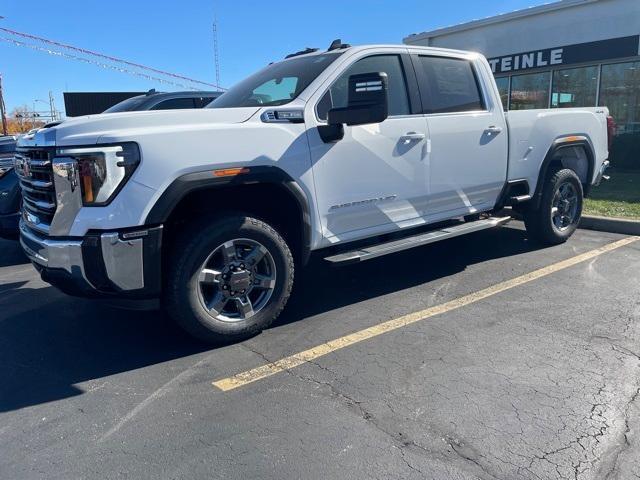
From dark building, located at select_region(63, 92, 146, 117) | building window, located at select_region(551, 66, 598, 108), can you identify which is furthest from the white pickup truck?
dark building, located at select_region(63, 92, 146, 117)

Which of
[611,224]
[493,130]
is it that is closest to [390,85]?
[493,130]

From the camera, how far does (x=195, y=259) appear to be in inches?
144

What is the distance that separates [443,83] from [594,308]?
2435mm

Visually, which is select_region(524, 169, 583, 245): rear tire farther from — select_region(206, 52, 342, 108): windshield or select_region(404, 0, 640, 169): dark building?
select_region(404, 0, 640, 169): dark building

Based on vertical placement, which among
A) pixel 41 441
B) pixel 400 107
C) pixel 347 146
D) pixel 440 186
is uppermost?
pixel 400 107

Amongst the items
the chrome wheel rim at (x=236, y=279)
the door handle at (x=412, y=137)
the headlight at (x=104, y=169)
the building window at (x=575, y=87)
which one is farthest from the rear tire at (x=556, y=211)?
the building window at (x=575, y=87)

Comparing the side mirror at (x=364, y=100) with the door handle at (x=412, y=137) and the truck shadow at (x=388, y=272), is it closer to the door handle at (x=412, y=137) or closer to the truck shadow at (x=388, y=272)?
the door handle at (x=412, y=137)

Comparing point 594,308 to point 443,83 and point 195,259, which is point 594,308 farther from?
point 195,259

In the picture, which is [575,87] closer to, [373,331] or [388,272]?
[388,272]

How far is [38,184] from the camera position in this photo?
3730mm

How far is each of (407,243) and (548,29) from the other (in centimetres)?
1152

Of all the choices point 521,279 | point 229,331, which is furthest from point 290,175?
point 521,279

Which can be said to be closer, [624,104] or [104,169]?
[104,169]

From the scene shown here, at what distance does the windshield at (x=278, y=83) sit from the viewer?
441 cm
